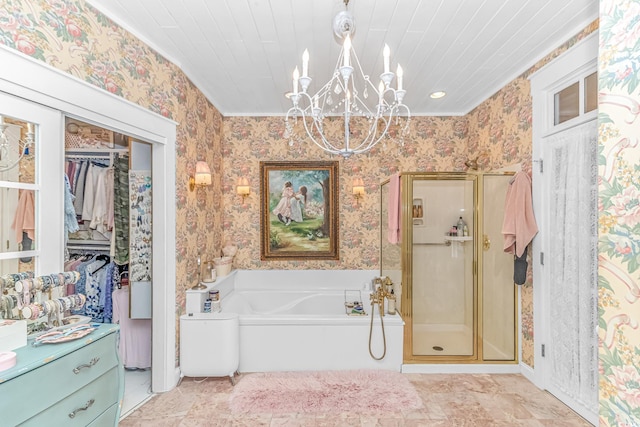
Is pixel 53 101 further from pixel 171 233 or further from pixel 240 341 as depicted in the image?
pixel 240 341

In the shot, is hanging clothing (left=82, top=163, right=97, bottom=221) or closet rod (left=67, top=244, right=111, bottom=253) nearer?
hanging clothing (left=82, top=163, right=97, bottom=221)

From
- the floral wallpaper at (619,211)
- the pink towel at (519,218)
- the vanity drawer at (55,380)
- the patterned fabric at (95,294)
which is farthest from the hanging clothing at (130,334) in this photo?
the pink towel at (519,218)

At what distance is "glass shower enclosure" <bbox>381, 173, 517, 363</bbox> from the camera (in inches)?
114

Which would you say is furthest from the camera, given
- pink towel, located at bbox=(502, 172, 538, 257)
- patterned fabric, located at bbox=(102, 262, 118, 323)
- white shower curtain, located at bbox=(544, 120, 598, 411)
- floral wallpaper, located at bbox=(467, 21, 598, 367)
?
patterned fabric, located at bbox=(102, 262, 118, 323)

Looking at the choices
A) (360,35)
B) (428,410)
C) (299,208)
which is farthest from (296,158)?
(428,410)

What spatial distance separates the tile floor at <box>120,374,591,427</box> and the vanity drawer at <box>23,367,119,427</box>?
73 cm

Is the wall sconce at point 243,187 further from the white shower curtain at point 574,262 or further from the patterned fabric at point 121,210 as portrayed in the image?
the white shower curtain at point 574,262

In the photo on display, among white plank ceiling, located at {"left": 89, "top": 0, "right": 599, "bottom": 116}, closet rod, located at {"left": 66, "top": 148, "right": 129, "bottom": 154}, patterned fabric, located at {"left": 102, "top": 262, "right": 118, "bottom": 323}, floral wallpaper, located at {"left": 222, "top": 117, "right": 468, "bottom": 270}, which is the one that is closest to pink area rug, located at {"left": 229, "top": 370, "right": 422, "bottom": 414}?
patterned fabric, located at {"left": 102, "top": 262, "right": 118, "bottom": 323}

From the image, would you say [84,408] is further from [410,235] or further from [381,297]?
[410,235]

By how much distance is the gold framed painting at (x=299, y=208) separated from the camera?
3.88 meters

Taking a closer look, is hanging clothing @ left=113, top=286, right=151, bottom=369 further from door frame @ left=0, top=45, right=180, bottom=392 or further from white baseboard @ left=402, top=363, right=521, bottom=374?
white baseboard @ left=402, top=363, right=521, bottom=374

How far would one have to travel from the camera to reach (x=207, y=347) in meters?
2.62

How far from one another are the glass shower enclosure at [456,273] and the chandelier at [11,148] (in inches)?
102

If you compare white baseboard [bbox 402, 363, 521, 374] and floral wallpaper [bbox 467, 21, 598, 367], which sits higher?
floral wallpaper [bbox 467, 21, 598, 367]
